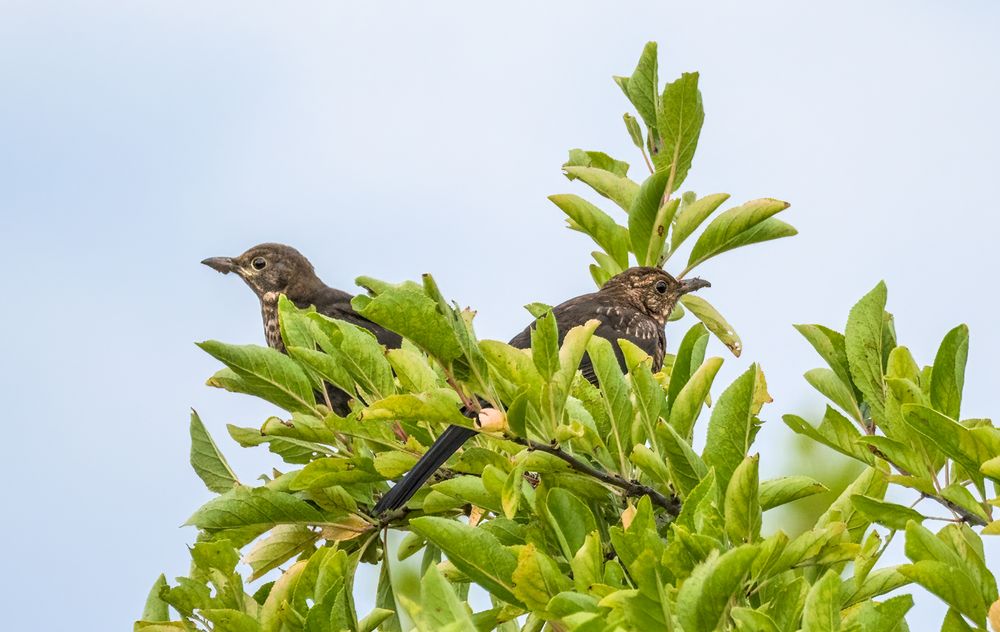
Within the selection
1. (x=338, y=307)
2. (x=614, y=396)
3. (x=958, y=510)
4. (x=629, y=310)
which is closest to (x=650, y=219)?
(x=614, y=396)

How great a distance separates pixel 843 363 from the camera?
386 cm

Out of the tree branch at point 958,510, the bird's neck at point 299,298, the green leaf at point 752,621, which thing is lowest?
the green leaf at point 752,621

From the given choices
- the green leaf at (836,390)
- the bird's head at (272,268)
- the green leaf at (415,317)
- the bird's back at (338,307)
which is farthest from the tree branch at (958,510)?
the bird's head at (272,268)

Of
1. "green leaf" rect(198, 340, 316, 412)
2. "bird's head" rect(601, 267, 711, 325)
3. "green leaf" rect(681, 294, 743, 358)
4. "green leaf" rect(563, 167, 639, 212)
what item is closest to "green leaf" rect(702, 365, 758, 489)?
"green leaf" rect(198, 340, 316, 412)

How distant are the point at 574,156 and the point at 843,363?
6.57 ft

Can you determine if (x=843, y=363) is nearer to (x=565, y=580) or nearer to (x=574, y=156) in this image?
(x=565, y=580)

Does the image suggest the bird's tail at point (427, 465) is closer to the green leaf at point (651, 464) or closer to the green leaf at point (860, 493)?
the green leaf at point (651, 464)

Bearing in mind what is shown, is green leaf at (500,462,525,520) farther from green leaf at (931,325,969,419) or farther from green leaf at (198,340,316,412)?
green leaf at (931,325,969,419)

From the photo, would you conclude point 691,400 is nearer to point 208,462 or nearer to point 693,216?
point 208,462

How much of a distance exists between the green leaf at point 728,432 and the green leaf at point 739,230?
5.87 feet

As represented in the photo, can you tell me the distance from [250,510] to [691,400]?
4.40 ft

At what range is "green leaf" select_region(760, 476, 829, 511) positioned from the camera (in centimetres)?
330

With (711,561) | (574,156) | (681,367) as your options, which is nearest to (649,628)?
(711,561)

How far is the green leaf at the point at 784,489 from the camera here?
3301 mm
